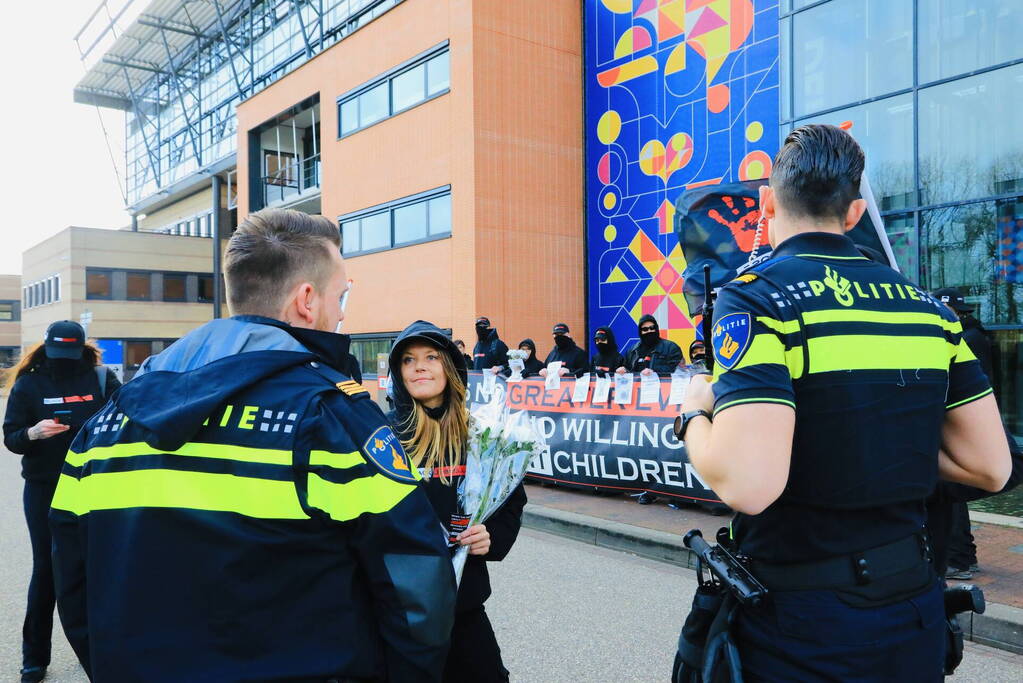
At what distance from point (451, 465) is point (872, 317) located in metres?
1.62

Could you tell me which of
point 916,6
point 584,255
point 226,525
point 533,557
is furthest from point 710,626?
point 584,255

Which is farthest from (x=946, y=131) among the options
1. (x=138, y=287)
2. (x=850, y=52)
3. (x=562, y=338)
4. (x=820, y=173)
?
(x=138, y=287)

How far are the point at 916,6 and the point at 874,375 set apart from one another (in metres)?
12.7

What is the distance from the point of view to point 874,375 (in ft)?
6.20

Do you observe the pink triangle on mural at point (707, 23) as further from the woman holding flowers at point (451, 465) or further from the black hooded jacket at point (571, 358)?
the woman holding flowers at point (451, 465)

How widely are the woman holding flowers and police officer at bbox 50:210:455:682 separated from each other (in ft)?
3.52

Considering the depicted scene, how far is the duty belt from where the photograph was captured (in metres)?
1.86

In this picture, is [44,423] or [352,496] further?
[44,423]

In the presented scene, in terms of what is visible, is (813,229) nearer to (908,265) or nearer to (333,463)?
(333,463)

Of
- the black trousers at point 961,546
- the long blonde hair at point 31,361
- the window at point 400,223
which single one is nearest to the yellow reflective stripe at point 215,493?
the long blonde hair at point 31,361

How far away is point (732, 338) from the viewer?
1.88 meters

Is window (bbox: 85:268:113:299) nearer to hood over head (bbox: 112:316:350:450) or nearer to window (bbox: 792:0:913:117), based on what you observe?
window (bbox: 792:0:913:117)

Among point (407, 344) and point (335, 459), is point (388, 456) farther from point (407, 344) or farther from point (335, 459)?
point (407, 344)

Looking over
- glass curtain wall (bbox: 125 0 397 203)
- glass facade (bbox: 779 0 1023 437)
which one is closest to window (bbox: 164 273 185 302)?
glass curtain wall (bbox: 125 0 397 203)
